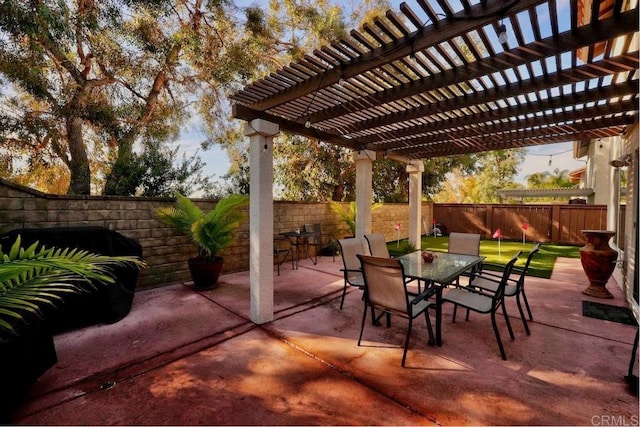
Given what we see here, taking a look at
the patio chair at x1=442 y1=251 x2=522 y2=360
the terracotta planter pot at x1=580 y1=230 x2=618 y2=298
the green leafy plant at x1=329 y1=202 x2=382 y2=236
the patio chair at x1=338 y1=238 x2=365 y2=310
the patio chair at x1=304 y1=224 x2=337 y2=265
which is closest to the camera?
the patio chair at x1=442 y1=251 x2=522 y2=360

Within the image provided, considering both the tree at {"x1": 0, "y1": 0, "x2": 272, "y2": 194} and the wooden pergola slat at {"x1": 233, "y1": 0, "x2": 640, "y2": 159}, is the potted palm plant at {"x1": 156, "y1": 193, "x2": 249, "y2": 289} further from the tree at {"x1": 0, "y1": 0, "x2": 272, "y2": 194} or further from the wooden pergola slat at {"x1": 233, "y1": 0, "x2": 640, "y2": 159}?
the tree at {"x1": 0, "y1": 0, "x2": 272, "y2": 194}

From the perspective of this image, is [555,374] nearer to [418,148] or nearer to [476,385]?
[476,385]

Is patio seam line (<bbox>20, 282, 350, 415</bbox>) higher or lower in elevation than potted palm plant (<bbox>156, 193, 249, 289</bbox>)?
lower

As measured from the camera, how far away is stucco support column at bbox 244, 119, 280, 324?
357 centimetres

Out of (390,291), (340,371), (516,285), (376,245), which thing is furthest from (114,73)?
(516,285)

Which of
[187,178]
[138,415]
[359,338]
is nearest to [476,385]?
[359,338]

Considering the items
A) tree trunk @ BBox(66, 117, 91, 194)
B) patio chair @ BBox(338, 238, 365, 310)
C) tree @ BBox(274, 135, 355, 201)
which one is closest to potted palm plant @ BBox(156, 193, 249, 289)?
patio chair @ BBox(338, 238, 365, 310)

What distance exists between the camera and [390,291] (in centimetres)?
283

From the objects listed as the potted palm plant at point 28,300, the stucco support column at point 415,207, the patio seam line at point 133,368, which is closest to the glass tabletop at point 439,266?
the patio seam line at point 133,368

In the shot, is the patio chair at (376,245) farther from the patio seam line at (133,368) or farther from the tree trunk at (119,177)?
the tree trunk at (119,177)

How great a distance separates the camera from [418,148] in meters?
6.16

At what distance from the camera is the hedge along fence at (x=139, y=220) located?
3770mm

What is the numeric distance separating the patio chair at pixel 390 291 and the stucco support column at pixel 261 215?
129 centimetres

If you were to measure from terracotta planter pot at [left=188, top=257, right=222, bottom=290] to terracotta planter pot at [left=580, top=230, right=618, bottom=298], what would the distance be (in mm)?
6109
